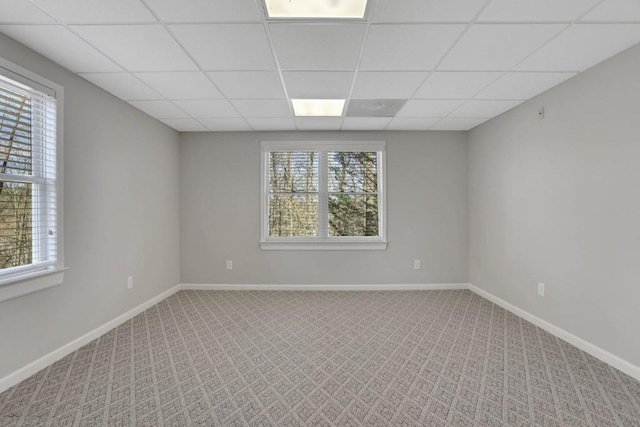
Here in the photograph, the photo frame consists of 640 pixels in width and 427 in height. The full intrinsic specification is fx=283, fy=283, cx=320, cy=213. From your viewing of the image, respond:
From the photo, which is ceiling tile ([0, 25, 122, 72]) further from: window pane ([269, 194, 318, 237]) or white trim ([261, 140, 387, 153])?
window pane ([269, 194, 318, 237])

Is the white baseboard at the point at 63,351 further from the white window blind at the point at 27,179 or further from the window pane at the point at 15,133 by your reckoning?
the window pane at the point at 15,133

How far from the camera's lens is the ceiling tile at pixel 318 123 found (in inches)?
141

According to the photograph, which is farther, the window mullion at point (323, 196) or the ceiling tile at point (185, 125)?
the window mullion at point (323, 196)

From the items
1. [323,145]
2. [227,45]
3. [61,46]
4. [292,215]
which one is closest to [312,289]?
[292,215]

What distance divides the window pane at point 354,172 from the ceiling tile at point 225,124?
1.34 metres

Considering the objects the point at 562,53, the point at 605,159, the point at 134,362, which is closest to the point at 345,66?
the point at 562,53

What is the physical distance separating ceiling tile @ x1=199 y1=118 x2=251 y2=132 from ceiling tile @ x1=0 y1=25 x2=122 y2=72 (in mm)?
1368

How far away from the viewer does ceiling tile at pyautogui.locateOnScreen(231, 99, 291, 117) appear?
2.99 m

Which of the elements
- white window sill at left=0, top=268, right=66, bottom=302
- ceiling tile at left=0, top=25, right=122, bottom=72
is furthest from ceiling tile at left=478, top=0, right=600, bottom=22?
white window sill at left=0, top=268, right=66, bottom=302

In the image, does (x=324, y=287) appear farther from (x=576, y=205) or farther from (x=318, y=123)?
(x=576, y=205)

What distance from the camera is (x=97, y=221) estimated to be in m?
2.67

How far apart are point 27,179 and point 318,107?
2.59 m

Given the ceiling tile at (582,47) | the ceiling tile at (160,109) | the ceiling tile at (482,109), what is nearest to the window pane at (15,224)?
the ceiling tile at (160,109)

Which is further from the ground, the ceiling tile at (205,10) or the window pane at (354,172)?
the ceiling tile at (205,10)
